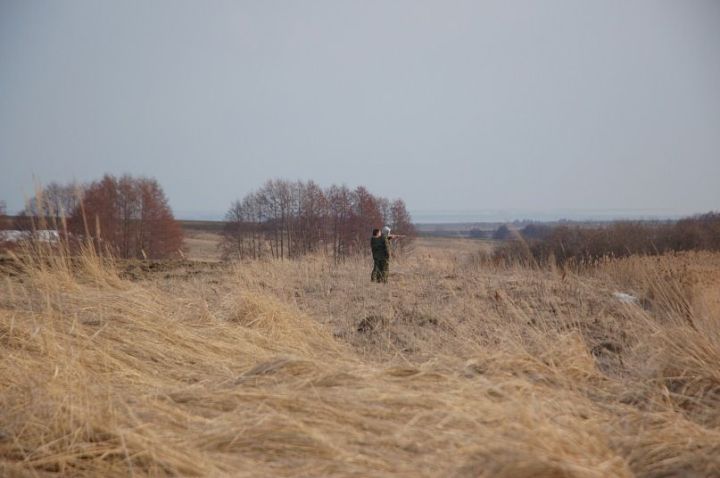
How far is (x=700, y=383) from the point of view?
323 centimetres

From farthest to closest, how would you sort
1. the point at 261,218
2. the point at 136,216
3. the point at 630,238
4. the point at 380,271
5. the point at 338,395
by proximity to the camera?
the point at 261,218 < the point at 136,216 < the point at 630,238 < the point at 380,271 < the point at 338,395

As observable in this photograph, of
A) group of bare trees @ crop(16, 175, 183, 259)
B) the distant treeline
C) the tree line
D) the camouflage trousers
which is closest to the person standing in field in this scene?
the camouflage trousers

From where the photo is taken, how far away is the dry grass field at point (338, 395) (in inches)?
89.3

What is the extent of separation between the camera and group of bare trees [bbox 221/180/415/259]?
1606 inches

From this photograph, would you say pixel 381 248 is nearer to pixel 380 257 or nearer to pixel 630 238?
pixel 380 257

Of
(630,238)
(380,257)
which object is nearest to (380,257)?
(380,257)

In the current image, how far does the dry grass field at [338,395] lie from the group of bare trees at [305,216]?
33.8 metres

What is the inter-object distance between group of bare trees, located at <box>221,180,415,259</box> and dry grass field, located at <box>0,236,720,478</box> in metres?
33.8

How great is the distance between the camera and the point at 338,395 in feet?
9.18

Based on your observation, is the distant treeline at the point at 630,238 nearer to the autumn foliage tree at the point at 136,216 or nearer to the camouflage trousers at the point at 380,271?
the camouflage trousers at the point at 380,271

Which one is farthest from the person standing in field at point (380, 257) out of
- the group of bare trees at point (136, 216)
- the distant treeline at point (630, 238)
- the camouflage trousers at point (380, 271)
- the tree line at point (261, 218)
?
the group of bare trees at point (136, 216)

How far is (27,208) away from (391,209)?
40.7m

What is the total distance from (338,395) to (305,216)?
41.6 metres

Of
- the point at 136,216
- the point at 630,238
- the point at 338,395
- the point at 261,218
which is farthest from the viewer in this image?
the point at 261,218
